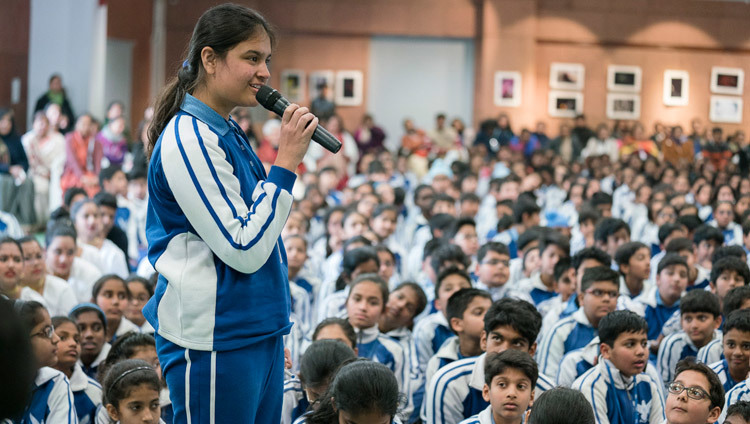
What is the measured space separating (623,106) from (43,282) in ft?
46.7

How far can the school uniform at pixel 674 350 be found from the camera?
4.27 meters

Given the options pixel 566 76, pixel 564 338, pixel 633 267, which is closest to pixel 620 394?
pixel 564 338

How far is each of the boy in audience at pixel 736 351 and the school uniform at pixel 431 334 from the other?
131 centimetres

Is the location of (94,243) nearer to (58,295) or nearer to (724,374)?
(58,295)

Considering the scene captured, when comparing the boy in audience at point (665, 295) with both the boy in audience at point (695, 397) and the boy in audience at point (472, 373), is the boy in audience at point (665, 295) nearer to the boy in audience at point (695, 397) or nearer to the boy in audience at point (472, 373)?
the boy in audience at point (472, 373)

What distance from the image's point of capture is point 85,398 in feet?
11.5

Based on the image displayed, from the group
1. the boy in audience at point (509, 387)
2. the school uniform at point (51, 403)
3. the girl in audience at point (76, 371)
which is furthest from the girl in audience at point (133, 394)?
the boy in audience at point (509, 387)

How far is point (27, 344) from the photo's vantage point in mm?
971

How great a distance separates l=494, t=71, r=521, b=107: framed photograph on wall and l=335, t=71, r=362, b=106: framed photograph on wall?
243 cm

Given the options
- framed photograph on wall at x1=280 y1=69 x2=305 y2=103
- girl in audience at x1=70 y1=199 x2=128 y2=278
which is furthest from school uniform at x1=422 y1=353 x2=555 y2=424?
framed photograph on wall at x1=280 y1=69 x2=305 y2=103

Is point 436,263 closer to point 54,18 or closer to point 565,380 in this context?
point 565,380

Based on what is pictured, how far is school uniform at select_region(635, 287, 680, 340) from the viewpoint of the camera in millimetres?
5000

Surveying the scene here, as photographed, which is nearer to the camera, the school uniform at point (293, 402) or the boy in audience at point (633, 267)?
the school uniform at point (293, 402)

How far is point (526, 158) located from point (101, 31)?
6722mm
